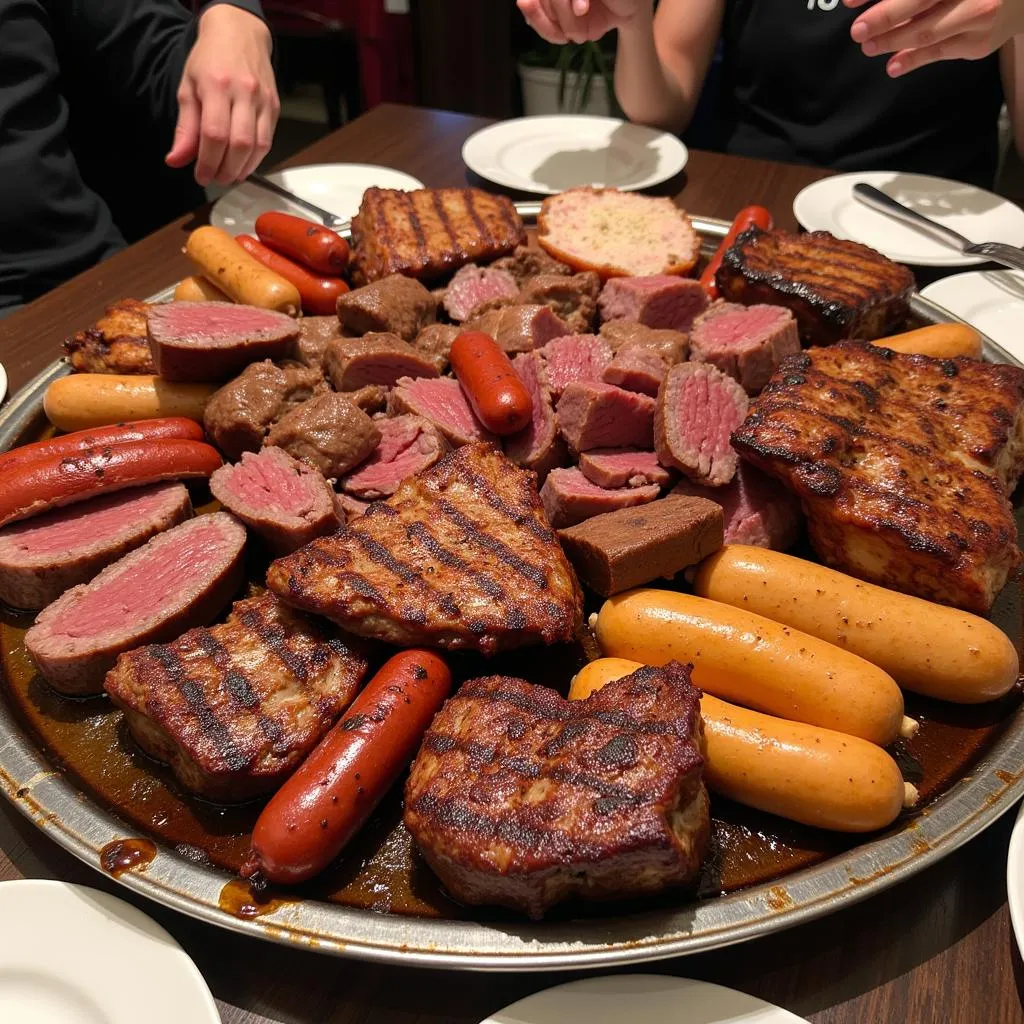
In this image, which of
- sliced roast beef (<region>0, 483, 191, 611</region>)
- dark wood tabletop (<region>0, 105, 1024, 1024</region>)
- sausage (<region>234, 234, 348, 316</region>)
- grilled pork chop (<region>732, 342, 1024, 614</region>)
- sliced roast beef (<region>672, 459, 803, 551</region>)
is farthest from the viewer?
sausage (<region>234, 234, 348, 316</region>)

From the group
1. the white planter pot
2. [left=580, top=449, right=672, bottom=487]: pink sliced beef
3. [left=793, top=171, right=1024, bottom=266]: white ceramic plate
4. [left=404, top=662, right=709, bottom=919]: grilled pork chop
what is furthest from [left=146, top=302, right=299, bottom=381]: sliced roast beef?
the white planter pot

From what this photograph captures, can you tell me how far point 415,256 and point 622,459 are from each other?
1644 millimetres

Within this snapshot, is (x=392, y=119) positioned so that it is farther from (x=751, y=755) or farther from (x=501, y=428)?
(x=751, y=755)

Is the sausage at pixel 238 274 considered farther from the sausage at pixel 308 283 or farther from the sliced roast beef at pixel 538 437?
the sliced roast beef at pixel 538 437

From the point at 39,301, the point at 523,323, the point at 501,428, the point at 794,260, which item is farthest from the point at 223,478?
the point at 794,260

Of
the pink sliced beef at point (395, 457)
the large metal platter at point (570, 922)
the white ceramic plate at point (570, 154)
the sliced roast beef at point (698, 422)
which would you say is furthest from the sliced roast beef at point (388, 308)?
the large metal platter at point (570, 922)

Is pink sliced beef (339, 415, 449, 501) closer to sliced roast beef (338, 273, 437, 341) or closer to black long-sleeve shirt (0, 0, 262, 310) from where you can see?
sliced roast beef (338, 273, 437, 341)

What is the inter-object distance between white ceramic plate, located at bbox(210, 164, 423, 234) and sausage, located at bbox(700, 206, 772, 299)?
195 cm

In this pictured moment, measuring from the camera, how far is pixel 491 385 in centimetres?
295

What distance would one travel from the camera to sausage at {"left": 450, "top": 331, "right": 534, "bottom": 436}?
2904 mm

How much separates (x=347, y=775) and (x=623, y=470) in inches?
55.9

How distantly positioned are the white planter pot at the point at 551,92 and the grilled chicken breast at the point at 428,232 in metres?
5.92

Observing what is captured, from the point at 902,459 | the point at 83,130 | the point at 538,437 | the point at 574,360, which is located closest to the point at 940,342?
the point at 902,459

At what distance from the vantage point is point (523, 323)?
11.1 ft
